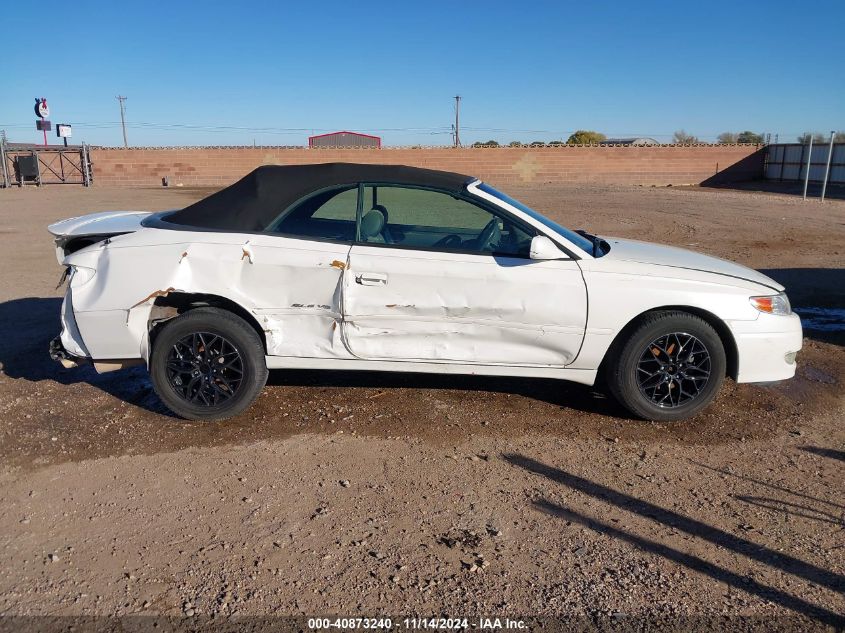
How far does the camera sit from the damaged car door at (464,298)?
4715 mm

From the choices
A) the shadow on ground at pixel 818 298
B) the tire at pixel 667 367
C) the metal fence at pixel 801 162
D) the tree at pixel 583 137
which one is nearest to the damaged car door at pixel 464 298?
the tire at pixel 667 367

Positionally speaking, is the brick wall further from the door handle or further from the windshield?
the door handle

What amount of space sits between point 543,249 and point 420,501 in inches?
72.8

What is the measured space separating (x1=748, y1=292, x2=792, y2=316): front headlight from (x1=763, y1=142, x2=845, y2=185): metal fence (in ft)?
100

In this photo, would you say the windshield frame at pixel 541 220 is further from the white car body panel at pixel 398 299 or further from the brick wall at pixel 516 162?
the brick wall at pixel 516 162

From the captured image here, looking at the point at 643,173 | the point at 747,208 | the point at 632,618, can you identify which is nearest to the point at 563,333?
the point at 632,618

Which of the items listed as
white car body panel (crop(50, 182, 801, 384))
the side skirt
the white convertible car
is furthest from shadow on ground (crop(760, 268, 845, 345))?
the side skirt

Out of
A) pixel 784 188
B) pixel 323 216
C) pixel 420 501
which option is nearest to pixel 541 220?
pixel 323 216

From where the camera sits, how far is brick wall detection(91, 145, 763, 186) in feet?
134

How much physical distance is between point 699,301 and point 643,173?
129 feet

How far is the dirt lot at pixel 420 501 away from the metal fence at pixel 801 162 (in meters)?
31.5

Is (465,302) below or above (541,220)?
below

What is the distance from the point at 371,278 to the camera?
4.71m

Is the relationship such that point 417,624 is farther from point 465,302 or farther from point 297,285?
point 297,285
